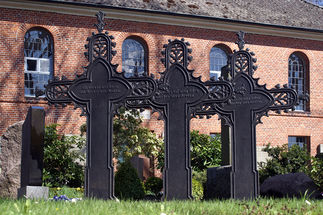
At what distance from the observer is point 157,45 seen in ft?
77.5

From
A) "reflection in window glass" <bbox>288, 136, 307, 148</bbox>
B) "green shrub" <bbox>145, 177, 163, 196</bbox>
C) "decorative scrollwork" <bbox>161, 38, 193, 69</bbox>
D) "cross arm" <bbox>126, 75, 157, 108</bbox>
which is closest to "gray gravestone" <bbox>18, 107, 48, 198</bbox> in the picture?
"cross arm" <bbox>126, 75, 157, 108</bbox>

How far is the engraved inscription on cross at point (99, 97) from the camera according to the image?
11234mm

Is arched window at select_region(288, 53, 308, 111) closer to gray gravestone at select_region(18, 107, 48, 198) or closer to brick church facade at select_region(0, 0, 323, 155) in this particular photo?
brick church facade at select_region(0, 0, 323, 155)

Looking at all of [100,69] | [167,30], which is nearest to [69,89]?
[100,69]

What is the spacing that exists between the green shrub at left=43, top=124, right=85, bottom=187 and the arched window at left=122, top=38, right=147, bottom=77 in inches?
181

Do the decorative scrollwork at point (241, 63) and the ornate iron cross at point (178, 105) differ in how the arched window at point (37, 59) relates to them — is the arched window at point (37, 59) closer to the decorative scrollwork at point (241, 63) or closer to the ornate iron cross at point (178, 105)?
the ornate iron cross at point (178, 105)

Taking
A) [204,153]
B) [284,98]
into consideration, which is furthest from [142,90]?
[204,153]

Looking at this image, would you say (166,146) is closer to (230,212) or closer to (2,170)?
(230,212)

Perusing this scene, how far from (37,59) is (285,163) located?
10638 mm

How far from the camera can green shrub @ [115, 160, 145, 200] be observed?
47.3 feet

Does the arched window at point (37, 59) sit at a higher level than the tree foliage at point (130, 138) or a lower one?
higher

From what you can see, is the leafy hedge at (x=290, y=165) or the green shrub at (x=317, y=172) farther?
the leafy hedge at (x=290, y=165)

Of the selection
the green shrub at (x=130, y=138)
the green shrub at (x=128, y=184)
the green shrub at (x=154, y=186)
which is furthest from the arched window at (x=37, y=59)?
the green shrub at (x=128, y=184)

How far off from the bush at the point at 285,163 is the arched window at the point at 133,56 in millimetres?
7091
